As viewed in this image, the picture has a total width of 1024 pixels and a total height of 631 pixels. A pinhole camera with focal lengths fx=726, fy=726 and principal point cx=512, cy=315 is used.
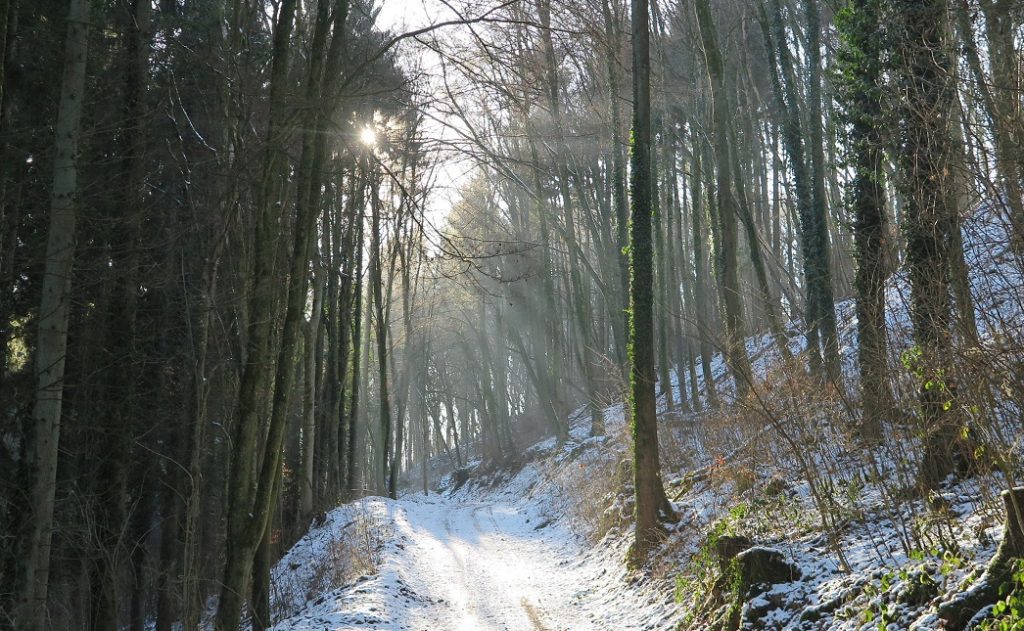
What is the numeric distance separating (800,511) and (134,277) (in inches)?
379

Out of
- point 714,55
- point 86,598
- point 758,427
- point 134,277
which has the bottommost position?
point 86,598

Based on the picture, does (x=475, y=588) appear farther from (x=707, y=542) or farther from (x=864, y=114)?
(x=864, y=114)

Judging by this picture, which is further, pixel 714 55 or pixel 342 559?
pixel 714 55

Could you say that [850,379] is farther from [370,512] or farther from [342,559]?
[370,512]

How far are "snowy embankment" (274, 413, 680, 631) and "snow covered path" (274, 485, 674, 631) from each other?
0.06 feet

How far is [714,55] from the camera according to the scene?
46.0 ft

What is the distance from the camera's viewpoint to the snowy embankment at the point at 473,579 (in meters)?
8.49

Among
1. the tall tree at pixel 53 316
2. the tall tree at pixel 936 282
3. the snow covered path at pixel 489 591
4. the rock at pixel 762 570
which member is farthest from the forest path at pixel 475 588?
the tall tree at pixel 936 282

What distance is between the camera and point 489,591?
10.6 metres

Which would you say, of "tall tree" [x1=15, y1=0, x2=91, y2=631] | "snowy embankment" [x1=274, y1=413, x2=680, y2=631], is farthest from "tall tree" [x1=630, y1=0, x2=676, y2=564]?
"tall tree" [x1=15, y1=0, x2=91, y2=631]

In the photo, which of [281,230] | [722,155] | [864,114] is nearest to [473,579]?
[281,230]

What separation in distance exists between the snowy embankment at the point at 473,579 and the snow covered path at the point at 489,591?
0.02 meters

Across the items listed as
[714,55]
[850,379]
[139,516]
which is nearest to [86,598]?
[139,516]

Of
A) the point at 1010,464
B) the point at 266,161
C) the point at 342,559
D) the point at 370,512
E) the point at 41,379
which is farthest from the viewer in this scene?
the point at 370,512
